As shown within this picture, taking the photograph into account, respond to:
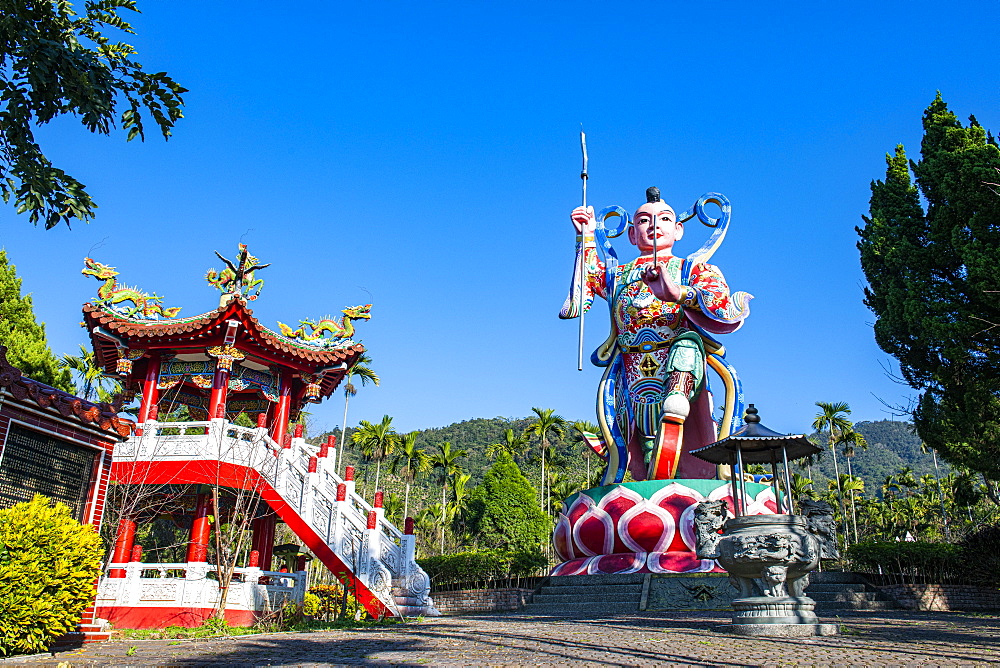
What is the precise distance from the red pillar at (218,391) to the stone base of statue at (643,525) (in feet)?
28.2

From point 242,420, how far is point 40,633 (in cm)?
1620

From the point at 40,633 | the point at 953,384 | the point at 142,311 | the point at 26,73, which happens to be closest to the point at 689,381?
the point at 953,384

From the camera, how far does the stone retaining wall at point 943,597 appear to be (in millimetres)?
15836

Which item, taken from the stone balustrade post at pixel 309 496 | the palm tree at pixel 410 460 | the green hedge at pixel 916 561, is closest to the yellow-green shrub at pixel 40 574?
the stone balustrade post at pixel 309 496

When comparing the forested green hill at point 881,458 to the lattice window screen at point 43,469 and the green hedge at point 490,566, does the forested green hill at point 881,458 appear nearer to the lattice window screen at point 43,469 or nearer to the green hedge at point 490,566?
the green hedge at point 490,566

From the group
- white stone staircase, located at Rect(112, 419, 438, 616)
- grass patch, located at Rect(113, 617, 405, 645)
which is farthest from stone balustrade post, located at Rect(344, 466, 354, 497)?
grass patch, located at Rect(113, 617, 405, 645)

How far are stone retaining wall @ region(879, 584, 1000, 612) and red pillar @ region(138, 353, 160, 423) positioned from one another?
16.7m

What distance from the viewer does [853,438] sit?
148 feet

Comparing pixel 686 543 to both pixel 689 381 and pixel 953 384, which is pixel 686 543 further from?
pixel 953 384

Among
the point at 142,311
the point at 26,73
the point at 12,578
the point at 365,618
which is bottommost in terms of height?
the point at 365,618

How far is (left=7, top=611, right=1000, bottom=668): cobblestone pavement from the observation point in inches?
252

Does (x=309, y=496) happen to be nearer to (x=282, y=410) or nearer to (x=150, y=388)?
(x=282, y=410)

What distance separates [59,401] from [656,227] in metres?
14.5

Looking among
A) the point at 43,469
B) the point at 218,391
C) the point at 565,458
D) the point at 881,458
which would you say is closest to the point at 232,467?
the point at 218,391
